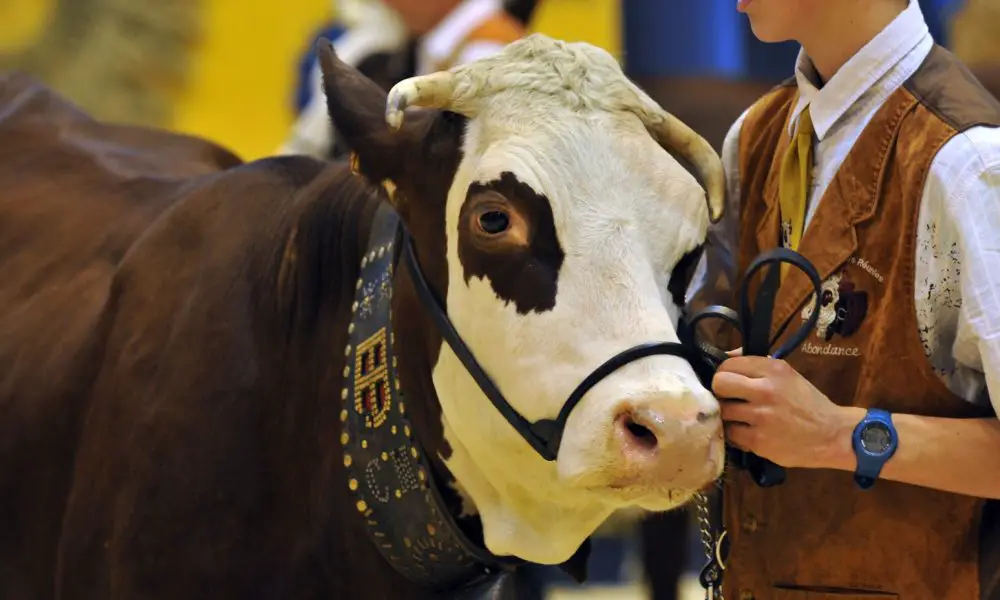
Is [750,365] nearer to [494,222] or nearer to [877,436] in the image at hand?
[877,436]

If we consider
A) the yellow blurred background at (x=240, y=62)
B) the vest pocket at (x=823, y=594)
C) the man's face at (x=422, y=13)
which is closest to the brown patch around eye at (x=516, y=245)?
the vest pocket at (x=823, y=594)

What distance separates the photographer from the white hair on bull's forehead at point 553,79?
1.56m

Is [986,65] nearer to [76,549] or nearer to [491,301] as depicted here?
[491,301]

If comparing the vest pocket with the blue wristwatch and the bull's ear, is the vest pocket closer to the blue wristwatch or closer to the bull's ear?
the blue wristwatch

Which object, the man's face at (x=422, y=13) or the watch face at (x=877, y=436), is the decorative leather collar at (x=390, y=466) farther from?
the man's face at (x=422, y=13)

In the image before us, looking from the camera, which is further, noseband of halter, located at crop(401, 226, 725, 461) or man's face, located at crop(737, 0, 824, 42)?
man's face, located at crop(737, 0, 824, 42)

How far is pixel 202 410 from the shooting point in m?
1.81

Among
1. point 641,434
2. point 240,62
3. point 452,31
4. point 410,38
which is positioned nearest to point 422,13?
point 410,38

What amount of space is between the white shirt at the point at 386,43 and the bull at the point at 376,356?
3.72ft

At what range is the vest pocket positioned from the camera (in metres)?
1.57

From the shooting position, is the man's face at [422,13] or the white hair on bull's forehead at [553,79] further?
the man's face at [422,13]

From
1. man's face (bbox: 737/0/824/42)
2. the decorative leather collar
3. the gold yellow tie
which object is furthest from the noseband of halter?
man's face (bbox: 737/0/824/42)

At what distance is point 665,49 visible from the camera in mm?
4676

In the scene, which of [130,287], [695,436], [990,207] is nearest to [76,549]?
[130,287]
